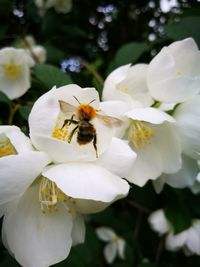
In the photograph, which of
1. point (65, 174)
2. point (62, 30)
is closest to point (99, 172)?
point (65, 174)

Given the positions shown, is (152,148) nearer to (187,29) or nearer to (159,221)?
(187,29)

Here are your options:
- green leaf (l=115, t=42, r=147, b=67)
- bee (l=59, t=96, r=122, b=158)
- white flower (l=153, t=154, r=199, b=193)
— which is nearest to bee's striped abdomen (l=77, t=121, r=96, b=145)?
bee (l=59, t=96, r=122, b=158)

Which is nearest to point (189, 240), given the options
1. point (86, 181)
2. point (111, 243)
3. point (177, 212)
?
point (177, 212)

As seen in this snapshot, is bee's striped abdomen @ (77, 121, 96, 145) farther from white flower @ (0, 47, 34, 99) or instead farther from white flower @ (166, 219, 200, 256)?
white flower @ (166, 219, 200, 256)

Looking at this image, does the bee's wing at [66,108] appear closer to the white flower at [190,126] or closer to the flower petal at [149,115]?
the flower petal at [149,115]

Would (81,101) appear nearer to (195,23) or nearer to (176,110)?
(176,110)

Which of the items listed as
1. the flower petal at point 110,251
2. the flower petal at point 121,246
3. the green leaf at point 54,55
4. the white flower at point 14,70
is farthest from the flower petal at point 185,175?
the flower petal at point 110,251
